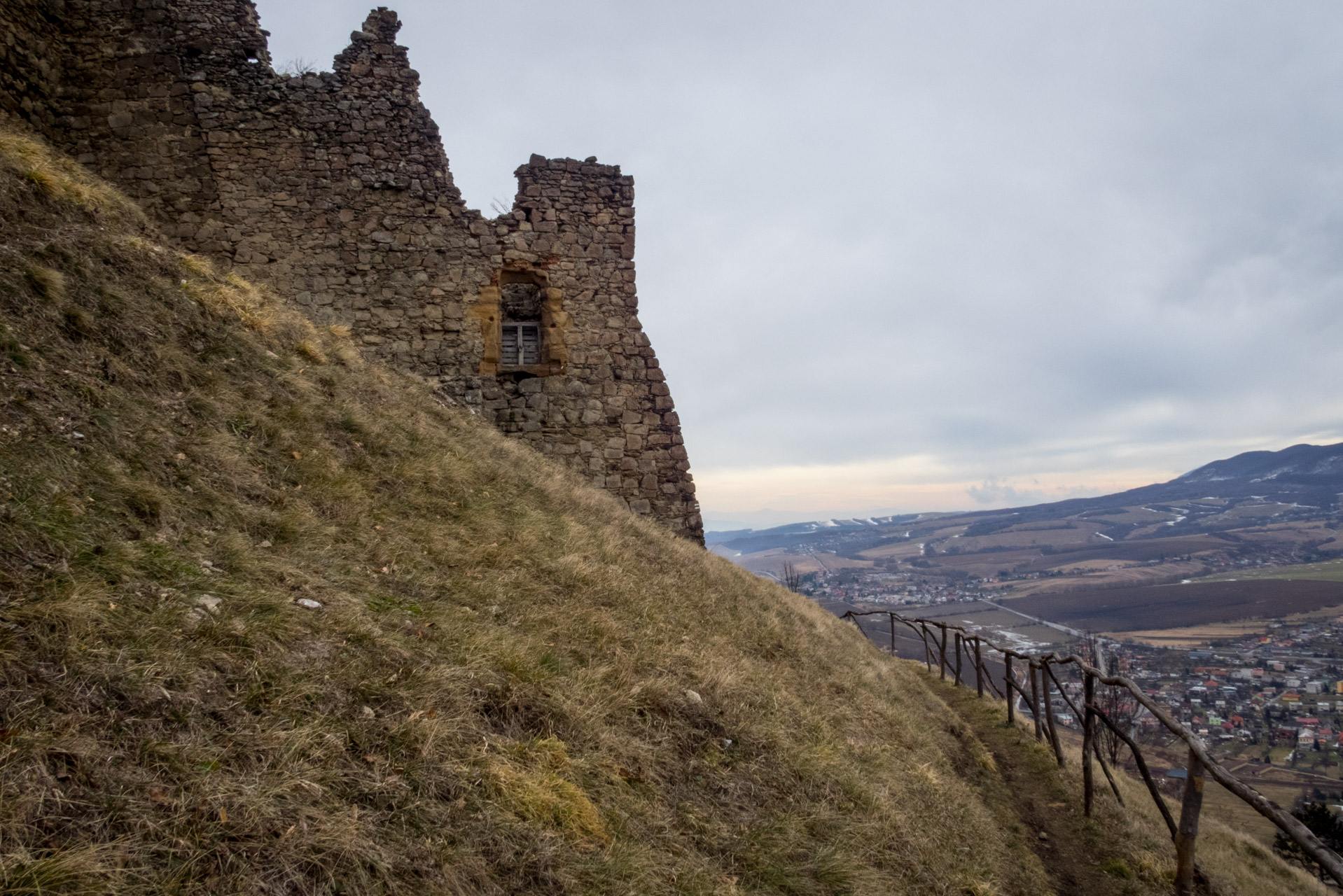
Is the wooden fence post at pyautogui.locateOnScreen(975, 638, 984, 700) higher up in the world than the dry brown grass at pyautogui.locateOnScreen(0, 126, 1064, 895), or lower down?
lower down

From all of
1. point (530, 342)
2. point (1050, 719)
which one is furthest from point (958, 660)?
point (530, 342)

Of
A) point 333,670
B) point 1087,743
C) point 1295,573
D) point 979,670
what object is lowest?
point 1295,573

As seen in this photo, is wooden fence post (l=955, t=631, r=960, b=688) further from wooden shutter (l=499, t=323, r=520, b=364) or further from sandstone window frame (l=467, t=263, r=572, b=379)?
wooden shutter (l=499, t=323, r=520, b=364)

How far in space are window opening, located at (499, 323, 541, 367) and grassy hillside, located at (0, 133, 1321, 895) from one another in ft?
13.1

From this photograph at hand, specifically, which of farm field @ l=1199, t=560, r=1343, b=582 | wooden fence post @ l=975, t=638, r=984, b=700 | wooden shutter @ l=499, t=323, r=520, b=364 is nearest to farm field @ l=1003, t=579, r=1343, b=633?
farm field @ l=1199, t=560, r=1343, b=582

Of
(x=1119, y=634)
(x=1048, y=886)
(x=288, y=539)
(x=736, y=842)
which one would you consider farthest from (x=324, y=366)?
(x=1119, y=634)

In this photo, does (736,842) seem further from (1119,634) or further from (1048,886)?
(1119,634)

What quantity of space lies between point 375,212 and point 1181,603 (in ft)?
199

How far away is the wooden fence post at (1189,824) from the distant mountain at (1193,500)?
355 feet

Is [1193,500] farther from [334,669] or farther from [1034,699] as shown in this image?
[334,669]

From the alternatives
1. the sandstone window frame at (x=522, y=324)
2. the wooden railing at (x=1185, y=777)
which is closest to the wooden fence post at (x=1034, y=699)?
the wooden railing at (x=1185, y=777)

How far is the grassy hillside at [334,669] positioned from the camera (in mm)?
2402

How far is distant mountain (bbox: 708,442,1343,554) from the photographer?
121750 mm

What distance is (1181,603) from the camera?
51.6 m
